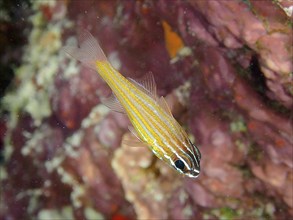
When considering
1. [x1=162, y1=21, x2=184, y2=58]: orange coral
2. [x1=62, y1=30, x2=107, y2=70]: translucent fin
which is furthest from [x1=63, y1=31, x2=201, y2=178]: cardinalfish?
[x1=162, y1=21, x2=184, y2=58]: orange coral

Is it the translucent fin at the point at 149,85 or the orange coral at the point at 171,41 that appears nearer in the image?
the translucent fin at the point at 149,85

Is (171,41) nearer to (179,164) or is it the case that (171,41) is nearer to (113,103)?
(113,103)

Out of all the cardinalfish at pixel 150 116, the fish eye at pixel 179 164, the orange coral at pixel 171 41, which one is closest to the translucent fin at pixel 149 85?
the cardinalfish at pixel 150 116

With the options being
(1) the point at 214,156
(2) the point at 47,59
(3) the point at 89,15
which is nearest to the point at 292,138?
(1) the point at 214,156

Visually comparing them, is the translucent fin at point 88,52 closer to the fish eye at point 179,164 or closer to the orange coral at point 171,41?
the fish eye at point 179,164

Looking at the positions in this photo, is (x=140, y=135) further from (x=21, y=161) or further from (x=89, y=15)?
(x=21, y=161)

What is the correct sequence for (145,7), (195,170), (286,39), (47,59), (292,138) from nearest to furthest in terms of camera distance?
1. (195,170)
2. (286,39)
3. (292,138)
4. (145,7)
5. (47,59)

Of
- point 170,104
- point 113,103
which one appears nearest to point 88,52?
point 113,103
